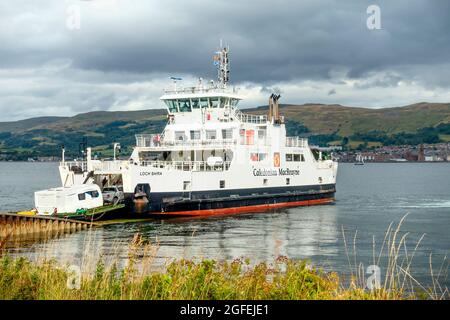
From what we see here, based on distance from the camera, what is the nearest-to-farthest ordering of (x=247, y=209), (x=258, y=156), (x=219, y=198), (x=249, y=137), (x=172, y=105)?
(x=219, y=198), (x=247, y=209), (x=249, y=137), (x=258, y=156), (x=172, y=105)

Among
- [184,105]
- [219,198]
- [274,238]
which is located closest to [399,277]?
[274,238]

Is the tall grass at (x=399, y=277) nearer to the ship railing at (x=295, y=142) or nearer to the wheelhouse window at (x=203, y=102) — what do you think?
the ship railing at (x=295, y=142)

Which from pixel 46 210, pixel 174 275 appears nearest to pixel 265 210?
pixel 46 210

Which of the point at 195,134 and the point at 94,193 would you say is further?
the point at 195,134

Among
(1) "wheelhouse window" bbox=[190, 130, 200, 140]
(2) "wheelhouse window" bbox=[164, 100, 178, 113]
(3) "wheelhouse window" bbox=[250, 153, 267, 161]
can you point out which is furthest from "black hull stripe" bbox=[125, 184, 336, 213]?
(2) "wheelhouse window" bbox=[164, 100, 178, 113]

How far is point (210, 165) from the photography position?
4241 cm

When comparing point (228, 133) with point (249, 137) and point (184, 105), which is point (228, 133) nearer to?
point (249, 137)

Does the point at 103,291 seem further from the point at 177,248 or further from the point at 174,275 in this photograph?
the point at 177,248

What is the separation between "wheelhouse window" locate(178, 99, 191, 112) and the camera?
4690 centimetres

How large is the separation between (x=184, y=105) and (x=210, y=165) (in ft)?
22.8

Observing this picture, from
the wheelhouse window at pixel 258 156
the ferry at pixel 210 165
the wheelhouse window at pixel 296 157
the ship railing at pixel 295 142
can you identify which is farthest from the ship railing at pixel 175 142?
the ship railing at pixel 295 142

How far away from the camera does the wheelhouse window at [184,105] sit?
154 ft

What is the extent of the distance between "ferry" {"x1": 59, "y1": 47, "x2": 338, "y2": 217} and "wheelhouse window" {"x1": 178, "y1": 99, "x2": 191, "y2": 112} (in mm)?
81

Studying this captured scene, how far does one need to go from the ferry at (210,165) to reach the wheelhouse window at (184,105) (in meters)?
0.08
